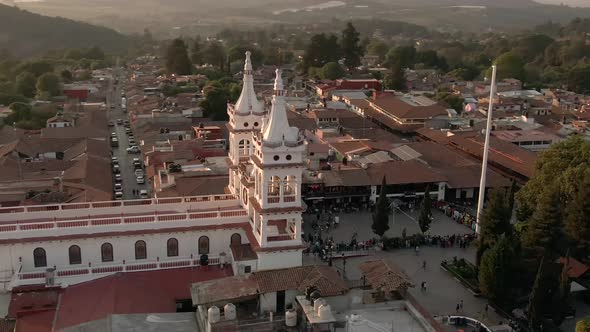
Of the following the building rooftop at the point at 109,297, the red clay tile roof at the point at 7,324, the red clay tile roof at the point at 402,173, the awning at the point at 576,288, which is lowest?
the awning at the point at 576,288

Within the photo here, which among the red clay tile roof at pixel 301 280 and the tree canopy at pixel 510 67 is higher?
the red clay tile roof at pixel 301 280

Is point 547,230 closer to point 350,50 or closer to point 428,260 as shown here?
point 428,260

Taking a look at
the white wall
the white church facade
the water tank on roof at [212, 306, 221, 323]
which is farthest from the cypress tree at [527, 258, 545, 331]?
the water tank on roof at [212, 306, 221, 323]

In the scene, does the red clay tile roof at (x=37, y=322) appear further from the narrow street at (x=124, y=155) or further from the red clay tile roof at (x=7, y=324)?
the narrow street at (x=124, y=155)

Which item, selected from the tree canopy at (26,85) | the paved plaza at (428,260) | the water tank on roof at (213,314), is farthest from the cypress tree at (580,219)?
the tree canopy at (26,85)

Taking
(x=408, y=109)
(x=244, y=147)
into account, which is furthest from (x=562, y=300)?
(x=408, y=109)

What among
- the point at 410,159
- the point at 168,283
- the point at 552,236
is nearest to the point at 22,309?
the point at 168,283
